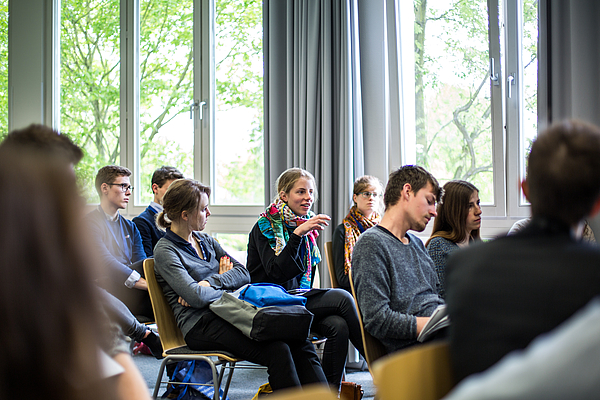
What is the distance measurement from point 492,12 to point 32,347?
3602 millimetres

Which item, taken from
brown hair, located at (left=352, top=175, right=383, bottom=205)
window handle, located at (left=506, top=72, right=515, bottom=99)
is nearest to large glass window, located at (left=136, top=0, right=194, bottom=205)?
brown hair, located at (left=352, top=175, right=383, bottom=205)

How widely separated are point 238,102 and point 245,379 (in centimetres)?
237

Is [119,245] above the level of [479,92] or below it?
below

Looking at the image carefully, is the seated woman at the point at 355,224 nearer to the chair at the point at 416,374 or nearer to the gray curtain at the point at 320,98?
the gray curtain at the point at 320,98

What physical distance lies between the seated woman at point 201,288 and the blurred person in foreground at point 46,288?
1.57 m

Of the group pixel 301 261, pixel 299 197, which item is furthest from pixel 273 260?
pixel 299 197

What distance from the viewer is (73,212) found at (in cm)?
61

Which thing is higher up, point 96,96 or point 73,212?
point 96,96

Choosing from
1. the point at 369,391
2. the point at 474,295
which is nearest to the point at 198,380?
the point at 369,391

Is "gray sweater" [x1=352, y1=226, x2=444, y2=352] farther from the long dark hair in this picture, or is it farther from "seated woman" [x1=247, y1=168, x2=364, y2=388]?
the long dark hair

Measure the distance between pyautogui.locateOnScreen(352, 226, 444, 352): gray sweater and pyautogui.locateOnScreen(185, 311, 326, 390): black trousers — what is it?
0.41m

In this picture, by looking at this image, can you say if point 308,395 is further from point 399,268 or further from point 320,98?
point 320,98

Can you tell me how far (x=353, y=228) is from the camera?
3.12 m

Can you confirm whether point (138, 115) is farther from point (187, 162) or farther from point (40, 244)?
point (40, 244)
